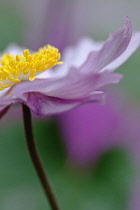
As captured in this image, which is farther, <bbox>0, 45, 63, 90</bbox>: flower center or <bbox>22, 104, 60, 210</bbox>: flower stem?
<bbox>0, 45, 63, 90</bbox>: flower center

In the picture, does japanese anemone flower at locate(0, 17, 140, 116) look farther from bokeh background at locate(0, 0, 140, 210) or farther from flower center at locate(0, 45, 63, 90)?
bokeh background at locate(0, 0, 140, 210)

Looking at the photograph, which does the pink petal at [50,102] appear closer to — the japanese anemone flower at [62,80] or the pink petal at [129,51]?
the japanese anemone flower at [62,80]

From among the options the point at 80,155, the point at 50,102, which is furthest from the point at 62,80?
the point at 80,155

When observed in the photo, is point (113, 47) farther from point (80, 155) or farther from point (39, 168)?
point (80, 155)

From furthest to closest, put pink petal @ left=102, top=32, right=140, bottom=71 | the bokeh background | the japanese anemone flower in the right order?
1. the bokeh background
2. pink petal @ left=102, top=32, right=140, bottom=71
3. the japanese anemone flower

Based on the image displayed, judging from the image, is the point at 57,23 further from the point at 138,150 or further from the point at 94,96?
the point at 94,96

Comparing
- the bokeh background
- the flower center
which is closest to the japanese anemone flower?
the flower center

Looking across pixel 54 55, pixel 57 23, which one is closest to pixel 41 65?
pixel 54 55

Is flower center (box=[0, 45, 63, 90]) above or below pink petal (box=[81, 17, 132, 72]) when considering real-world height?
above
